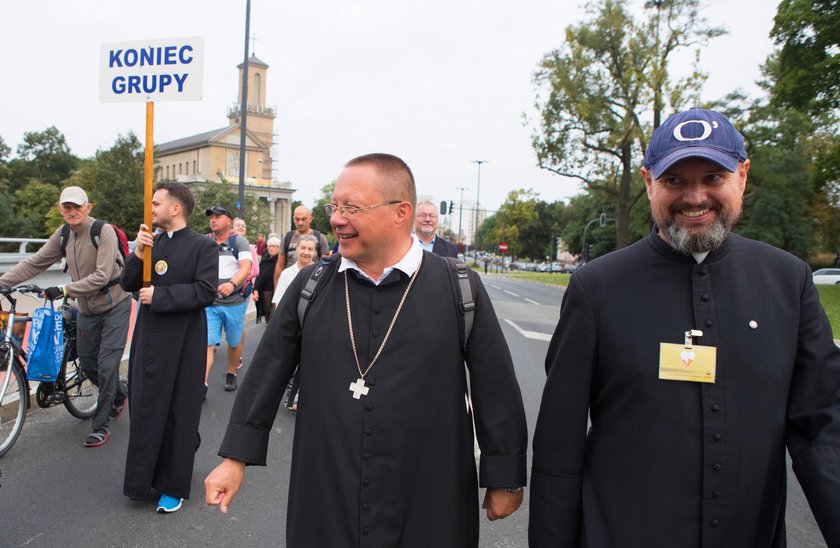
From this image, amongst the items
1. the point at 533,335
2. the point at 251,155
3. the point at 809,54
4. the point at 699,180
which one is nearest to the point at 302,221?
the point at 533,335

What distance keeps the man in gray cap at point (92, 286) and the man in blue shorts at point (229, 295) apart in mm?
1739

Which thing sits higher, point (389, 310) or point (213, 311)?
point (389, 310)

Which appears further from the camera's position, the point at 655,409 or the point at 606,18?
the point at 606,18

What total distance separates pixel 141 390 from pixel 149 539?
3.13 ft

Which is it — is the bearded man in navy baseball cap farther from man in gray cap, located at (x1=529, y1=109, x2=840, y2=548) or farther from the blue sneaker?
the blue sneaker

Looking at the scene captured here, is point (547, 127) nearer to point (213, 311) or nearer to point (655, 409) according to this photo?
point (213, 311)

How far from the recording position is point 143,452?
4.08 meters

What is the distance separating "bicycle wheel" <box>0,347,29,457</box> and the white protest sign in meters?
2.15

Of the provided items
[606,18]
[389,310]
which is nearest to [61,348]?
[389,310]

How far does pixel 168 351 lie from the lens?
4.20 meters

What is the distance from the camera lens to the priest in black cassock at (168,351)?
4.09 meters

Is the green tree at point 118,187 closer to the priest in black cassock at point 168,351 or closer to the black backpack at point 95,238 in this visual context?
the black backpack at point 95,238

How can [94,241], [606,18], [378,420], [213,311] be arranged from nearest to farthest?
[378,420] < [94,241] < [213,311] < [606,18]

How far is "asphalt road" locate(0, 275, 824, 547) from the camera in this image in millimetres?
3646
